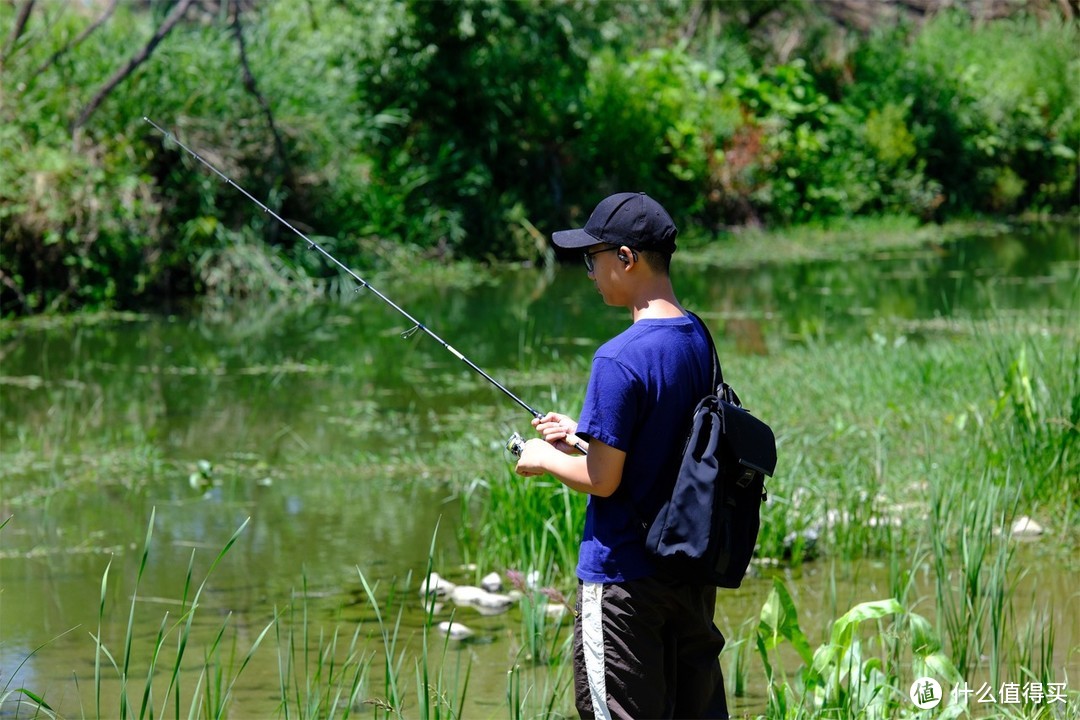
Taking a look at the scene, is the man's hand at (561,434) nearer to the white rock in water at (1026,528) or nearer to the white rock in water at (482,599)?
the white rock in water at (482,599)

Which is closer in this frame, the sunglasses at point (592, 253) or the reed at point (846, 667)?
the sunglasses at point (592, 253)

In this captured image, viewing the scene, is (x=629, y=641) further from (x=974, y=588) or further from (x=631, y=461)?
(x=974, y=588)

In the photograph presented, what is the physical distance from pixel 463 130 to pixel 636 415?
46.2 feet

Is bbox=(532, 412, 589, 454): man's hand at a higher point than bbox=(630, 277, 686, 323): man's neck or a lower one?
lower

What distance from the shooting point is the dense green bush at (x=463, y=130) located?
12.4 m

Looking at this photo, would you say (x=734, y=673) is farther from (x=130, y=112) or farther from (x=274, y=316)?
(x=130, y=112)

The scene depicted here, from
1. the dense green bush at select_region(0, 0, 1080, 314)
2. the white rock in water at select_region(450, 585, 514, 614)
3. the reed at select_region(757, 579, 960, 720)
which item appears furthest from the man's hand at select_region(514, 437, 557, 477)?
the dense green bush at select_region(0, 0, 1080, 314)

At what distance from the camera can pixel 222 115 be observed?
13.3m

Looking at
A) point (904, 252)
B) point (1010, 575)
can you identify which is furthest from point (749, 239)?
point (1010, 575)

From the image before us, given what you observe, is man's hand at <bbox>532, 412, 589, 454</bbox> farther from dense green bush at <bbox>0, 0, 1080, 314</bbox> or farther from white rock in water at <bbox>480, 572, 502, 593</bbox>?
dense green bush at <bbox>0, 0, 1080, 314</bbox>

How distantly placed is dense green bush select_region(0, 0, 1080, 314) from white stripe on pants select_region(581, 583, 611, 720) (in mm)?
9740

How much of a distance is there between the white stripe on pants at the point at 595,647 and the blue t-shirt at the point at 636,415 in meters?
0.04

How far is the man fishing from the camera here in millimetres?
2873

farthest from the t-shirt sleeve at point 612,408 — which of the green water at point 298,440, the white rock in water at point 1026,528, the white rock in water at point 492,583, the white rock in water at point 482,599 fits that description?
the white rock in water at point 1026,528
